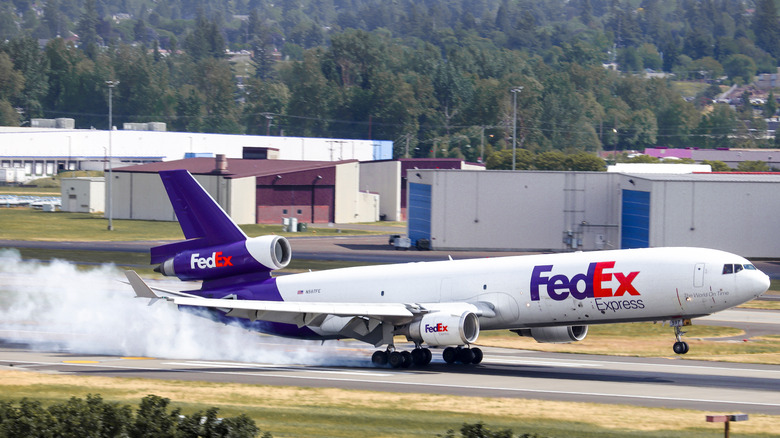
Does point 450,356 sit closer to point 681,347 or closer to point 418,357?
point 418,357

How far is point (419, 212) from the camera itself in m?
106

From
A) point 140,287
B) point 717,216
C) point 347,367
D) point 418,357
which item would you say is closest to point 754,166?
point 717,216

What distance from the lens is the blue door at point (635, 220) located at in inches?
3536

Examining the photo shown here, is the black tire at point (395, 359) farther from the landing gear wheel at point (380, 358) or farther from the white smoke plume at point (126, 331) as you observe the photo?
the white smoke plume at point (126, 331)

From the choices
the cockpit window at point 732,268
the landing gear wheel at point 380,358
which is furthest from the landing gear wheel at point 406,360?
the cockpit window at point 732,268

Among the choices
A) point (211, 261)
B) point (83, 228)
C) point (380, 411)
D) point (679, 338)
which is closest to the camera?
point (380, 411)

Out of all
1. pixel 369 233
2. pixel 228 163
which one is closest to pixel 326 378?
pixel 369 233

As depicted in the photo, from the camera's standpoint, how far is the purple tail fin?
45469mm

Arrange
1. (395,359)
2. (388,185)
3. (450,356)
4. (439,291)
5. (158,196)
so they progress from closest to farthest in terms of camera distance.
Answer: (395,359), (439,291), (450,356), (158,196), (388,185)

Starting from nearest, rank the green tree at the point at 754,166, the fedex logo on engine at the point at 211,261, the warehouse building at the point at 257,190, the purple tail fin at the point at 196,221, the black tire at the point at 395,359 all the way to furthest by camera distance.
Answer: the black tire at the point at 395,359
the fedex logo on engine at the point at 211,261
the purple tail fin at the point at 196,221
the warehouse building at the point at 257,190
the green tree at the point at 754,166

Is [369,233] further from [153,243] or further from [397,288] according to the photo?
[397,288]

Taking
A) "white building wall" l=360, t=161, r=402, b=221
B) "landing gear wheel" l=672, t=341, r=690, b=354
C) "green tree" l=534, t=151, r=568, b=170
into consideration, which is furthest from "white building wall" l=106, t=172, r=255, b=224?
"landing gear wheel" l=672, t=341, r=690, b=354

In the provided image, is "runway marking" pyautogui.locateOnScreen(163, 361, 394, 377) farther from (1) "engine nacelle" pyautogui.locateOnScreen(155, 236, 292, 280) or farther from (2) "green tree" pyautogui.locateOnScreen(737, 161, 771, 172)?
(2) "green tree" pyautogui.locateOnScreen(737, 161, 771, 172)

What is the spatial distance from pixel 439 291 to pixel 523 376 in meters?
5.29
